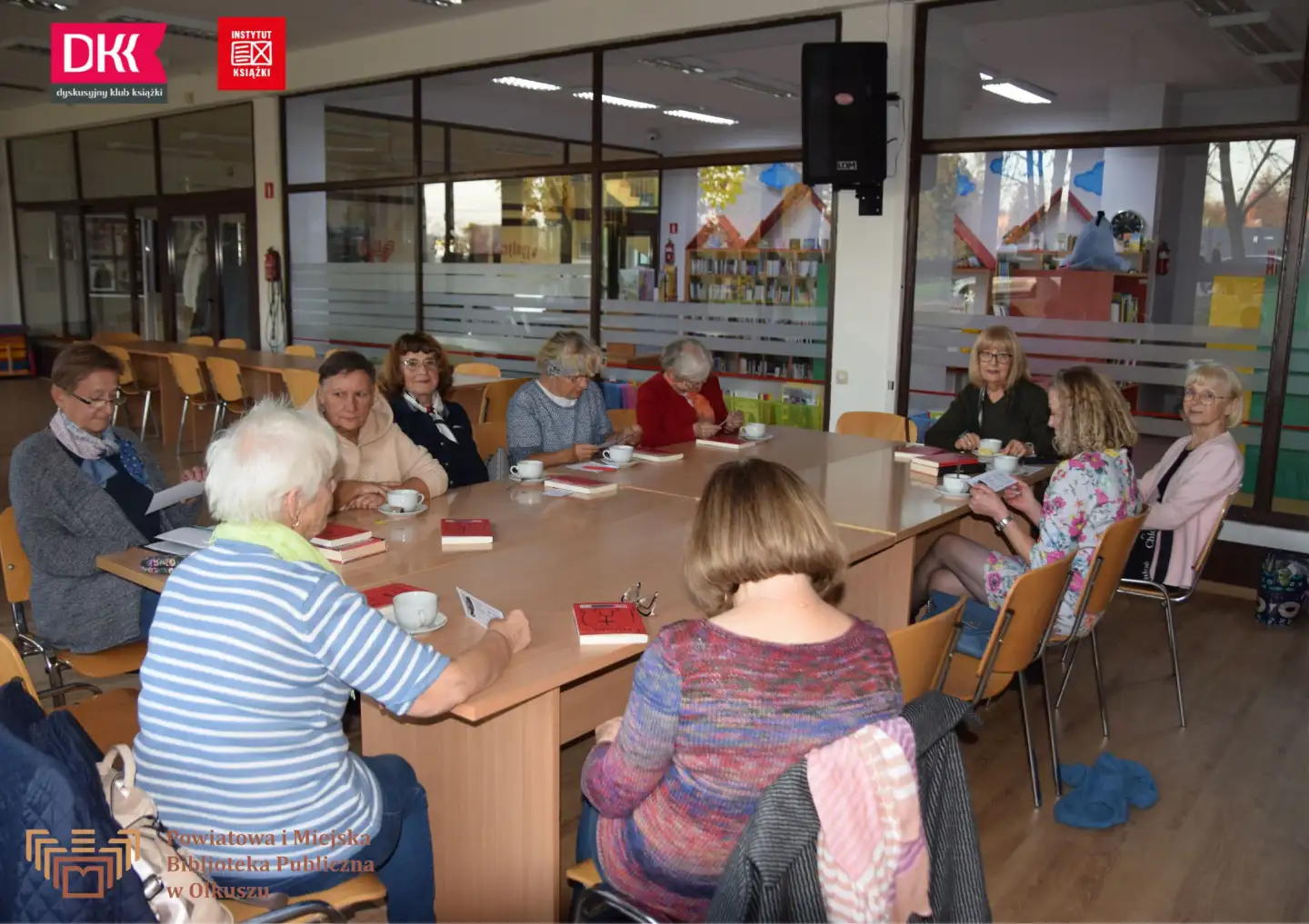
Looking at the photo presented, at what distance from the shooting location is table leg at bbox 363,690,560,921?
2.20 m

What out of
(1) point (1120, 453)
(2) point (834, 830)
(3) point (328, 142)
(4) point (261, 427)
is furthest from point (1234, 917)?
(3) point (328, 142)

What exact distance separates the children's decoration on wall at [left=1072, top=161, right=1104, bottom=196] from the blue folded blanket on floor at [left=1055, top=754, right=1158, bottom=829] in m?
3.86

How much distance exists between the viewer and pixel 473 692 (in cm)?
193

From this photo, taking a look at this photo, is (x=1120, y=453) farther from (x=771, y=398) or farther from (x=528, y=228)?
(x=528, y=228)

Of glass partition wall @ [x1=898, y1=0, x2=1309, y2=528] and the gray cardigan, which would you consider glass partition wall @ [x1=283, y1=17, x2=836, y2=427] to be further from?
the gray cardigan

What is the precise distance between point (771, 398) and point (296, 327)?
229 inches

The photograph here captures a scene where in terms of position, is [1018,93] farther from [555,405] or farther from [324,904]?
[324,904]

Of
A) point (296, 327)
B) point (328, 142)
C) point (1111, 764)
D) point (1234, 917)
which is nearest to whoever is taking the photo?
point (1234, 917)

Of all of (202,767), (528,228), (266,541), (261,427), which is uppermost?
(528,228)

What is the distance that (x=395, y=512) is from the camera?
3336mm

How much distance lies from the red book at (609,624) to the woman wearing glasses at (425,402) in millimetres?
1909

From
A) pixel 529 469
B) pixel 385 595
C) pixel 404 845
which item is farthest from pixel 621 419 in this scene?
pixel 404 845

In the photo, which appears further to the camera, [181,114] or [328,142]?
[181,114]

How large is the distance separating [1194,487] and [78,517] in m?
3.94
